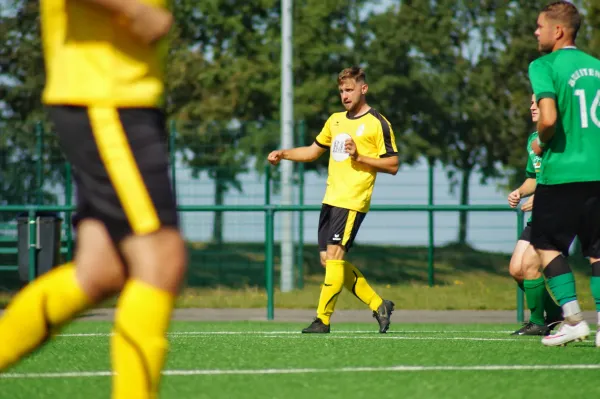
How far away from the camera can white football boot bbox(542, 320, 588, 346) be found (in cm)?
634

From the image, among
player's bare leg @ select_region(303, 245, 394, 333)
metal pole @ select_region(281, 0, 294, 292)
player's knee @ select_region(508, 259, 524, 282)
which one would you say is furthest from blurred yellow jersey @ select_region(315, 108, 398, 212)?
metal pole @ select_region(281, 0, 294, 292)

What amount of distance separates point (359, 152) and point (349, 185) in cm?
30

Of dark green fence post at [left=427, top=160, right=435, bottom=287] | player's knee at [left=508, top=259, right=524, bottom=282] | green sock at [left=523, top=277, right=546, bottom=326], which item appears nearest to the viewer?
green sock at [left=523, top=277, right=546, bottom=326]

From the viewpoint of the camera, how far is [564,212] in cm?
A: 633

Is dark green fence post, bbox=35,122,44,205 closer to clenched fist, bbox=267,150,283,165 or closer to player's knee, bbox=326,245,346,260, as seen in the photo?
clenched fist, bbox=267,150,283,165

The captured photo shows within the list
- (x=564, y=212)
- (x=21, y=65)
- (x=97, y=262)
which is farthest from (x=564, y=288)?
(x=21, y=65)

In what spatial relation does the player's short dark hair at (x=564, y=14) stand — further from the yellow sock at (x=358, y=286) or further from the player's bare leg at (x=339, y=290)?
the yellow sock at (x=358, y=286)

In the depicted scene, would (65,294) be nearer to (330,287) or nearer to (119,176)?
(119,176)

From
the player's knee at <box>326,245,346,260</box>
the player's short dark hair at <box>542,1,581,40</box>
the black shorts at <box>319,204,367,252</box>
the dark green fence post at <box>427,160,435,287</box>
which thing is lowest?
the dark green fence post at <box>427,160,435,287</box>

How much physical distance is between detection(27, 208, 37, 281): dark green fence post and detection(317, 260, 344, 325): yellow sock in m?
6.10

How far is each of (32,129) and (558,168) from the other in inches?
634

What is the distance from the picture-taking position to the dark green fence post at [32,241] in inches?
551

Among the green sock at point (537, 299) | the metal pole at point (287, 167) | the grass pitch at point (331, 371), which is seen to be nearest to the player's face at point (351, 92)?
the green sock at point (537, 299)

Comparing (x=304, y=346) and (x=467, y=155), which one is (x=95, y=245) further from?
(x=467, y=155)
